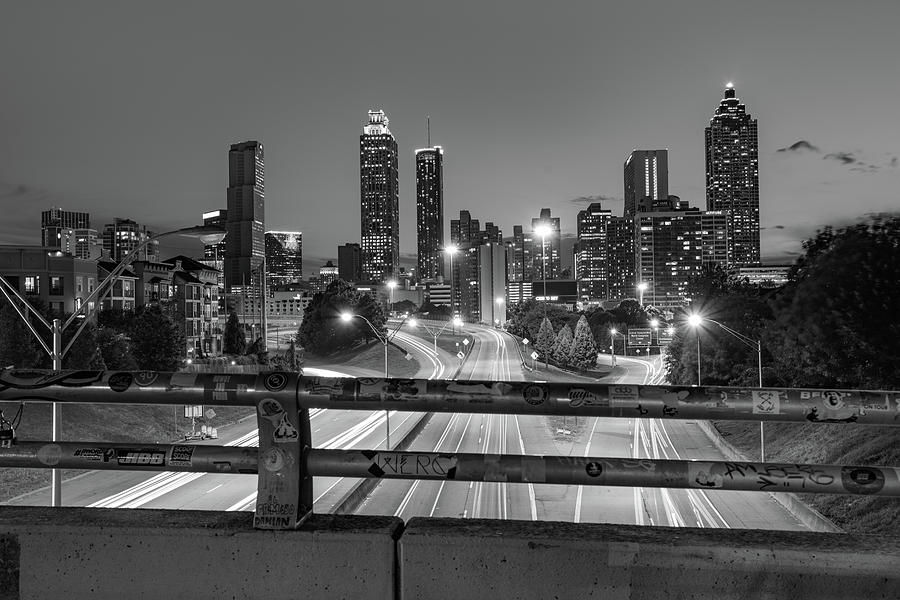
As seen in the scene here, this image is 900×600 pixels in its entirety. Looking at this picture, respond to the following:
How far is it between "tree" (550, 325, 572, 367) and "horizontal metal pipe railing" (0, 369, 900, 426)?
7950cm

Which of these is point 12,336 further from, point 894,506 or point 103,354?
point 894,506

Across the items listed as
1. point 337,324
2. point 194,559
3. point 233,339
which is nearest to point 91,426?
point 194,559

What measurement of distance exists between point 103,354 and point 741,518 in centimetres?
4410

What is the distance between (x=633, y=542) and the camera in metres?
2.39

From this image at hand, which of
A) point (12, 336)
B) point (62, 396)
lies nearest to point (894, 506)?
point (62, 396)

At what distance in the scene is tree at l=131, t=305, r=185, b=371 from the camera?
187 feet

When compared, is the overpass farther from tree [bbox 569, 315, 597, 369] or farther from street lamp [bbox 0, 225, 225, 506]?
tree [bbox 569, 315, 597, 369]

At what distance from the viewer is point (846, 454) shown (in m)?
26.0

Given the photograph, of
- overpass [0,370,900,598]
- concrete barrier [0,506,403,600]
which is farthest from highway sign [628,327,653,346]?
concrete barrier [0,506,403,600]

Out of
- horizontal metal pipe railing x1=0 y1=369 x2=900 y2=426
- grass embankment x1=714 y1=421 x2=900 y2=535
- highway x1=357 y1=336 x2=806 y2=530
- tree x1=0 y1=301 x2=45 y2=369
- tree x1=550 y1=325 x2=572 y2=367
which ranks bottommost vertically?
highway x1=357 y1=336 x2=806 y2=530

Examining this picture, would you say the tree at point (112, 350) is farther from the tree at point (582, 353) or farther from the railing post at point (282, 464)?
the tree at point (582, 353)

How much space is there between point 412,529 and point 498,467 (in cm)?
43

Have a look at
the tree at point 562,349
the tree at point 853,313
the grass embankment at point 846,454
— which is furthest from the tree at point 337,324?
the tree at point 853,313

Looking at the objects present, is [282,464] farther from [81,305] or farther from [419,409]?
[81,305]
